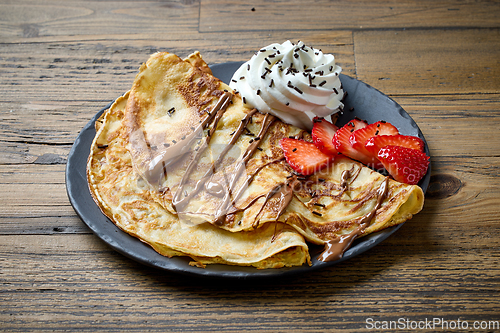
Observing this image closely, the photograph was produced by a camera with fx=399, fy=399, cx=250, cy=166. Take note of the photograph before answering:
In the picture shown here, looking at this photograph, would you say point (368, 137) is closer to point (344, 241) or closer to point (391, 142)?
point (391, 142)

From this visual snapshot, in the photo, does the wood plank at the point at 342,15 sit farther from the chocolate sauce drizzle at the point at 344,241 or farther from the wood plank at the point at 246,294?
the wood plank at the point at 246,294

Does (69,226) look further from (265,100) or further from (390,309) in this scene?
(390,309)

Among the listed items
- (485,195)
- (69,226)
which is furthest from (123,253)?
(485,195)

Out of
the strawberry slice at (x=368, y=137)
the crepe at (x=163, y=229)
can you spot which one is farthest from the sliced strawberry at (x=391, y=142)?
the crepe at (x=163, y=229)

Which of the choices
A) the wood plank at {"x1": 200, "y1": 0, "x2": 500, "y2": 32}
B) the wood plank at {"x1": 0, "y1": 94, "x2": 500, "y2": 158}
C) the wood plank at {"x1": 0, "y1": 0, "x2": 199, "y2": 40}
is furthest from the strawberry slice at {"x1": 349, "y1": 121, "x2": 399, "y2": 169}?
the wood plank at {"x1": 0, "y1": 0, "x2": 199, "y2": 40}

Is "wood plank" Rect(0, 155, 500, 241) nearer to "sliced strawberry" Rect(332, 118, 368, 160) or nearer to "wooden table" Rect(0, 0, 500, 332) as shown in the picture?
"wooden table" Rect(0, 0, 500, 332)
